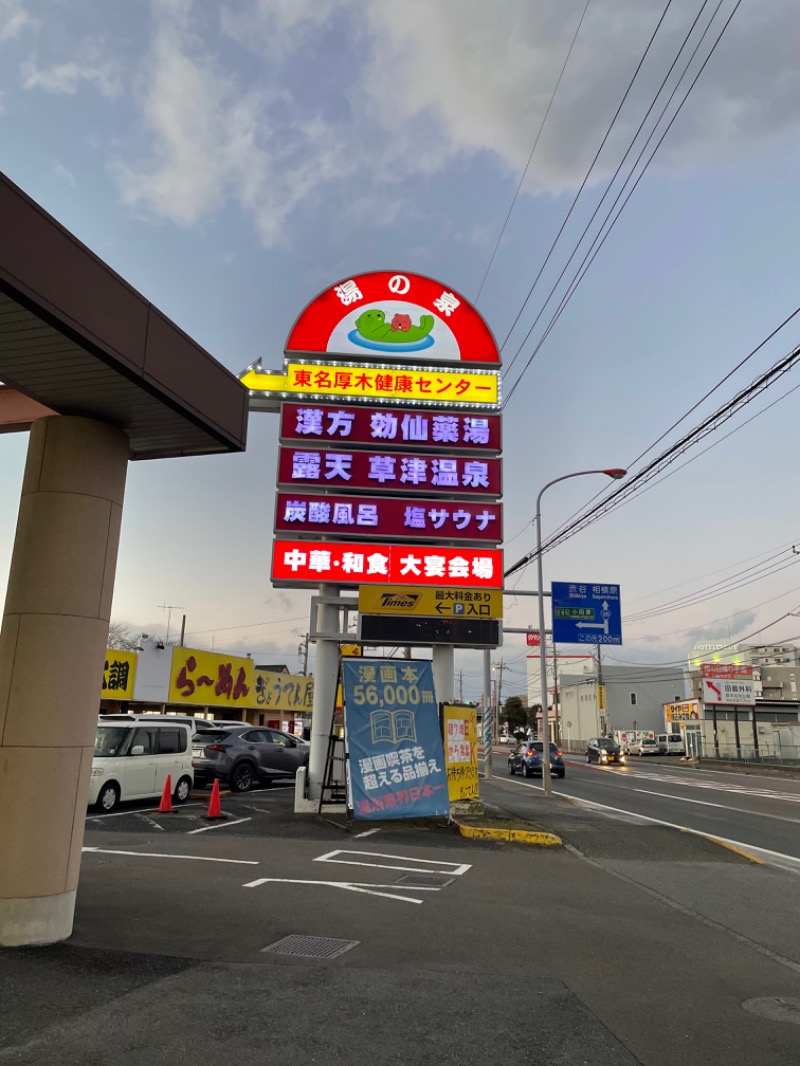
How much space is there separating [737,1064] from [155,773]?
14.1 metres

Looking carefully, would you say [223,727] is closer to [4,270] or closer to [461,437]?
[461,437]

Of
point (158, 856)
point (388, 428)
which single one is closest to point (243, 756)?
point (388, 428)

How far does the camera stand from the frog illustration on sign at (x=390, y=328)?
18734 mm

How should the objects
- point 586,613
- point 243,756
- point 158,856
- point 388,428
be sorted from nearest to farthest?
point 158,856
point 388,428
point 243,756
point 586,613

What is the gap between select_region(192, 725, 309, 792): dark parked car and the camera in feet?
64.5

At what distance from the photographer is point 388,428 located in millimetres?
17688

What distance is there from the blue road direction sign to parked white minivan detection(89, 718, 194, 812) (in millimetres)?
12337

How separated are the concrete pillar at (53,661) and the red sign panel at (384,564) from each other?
32.3 ft

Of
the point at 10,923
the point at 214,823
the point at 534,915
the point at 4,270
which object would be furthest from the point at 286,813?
the point at 4,270

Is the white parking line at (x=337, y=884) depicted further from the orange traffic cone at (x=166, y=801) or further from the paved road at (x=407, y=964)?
the orange traffic cone at (x=166, y=801)

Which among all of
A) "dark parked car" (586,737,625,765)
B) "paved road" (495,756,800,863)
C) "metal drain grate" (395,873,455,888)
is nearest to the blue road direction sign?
"paved road" (495,756,800,863)

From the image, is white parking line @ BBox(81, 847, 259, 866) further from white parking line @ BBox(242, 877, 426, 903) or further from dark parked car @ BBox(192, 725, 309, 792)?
dark parked car @ BBox(192, 725, 309, 792)

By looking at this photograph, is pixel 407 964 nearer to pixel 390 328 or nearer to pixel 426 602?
pixel 426 602

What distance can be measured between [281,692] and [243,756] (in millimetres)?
26260
